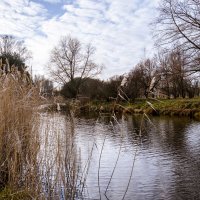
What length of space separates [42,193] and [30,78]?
309 centimetres

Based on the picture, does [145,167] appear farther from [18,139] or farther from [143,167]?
[18,139]

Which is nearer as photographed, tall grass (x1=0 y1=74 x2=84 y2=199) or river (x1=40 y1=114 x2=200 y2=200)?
tall grass (x1=0 y1=74 x2=84 y2=199)

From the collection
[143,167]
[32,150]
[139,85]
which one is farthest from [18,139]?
[139,85]

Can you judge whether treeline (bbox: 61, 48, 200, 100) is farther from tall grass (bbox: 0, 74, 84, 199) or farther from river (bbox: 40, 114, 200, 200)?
tall grass (bbox: 0, 74, 84, 199)

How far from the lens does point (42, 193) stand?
16.7ft

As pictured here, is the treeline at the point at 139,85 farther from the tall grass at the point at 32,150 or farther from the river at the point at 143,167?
the tall grass at the point at 32,150

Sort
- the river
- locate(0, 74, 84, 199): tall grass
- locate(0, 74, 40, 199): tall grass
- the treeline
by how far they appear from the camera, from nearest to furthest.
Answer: locate(0, 74, 84, 199): tall grass < locate(0, 74, 40, 199): tall grass < the river < the treeline

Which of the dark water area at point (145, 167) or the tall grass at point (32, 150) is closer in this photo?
the tall grass at point (32, 150)

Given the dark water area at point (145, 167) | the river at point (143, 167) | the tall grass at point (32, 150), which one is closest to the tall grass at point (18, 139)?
the tall grass at point (32, 150)

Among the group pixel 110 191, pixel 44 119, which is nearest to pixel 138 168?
pixel 110 191

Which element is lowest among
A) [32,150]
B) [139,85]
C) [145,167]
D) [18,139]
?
[145,167]

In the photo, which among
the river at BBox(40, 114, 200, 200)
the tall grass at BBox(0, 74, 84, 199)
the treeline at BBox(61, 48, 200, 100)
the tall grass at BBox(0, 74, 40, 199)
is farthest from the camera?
the treeline at BBox(61, 48, 200, 100)

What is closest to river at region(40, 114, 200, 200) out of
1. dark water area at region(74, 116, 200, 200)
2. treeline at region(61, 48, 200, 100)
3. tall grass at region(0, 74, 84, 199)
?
dark water area at region(74, 116, 200, 200)

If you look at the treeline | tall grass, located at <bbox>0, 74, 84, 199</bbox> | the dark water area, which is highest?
the treeline
